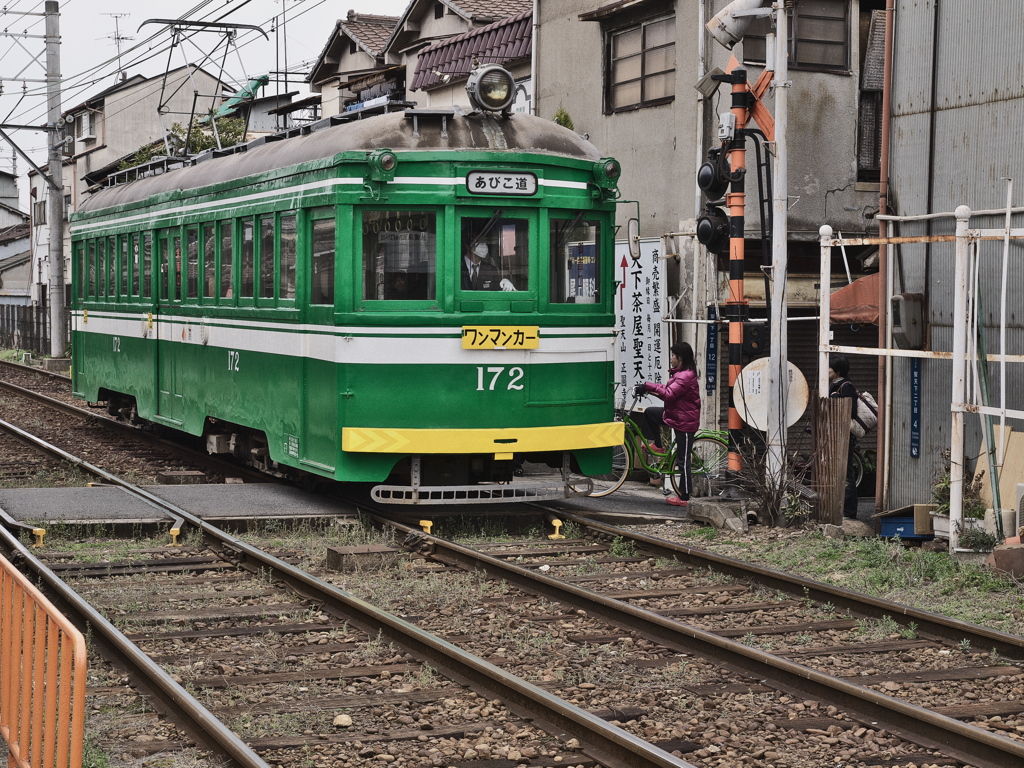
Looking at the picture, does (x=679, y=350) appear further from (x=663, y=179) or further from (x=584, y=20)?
(x=584, y=20)

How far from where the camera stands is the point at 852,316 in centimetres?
1298

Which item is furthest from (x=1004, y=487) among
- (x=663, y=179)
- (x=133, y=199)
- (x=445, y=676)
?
(x=133, y=199)

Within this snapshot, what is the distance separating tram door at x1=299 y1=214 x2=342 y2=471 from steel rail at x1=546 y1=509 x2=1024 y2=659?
2.38 m

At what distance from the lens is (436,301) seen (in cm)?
1089

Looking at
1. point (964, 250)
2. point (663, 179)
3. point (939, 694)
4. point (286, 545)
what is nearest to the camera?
point (939, 694)

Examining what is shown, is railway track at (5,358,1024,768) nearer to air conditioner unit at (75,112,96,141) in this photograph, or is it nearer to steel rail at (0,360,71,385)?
steel rail at (0,360,71,385)

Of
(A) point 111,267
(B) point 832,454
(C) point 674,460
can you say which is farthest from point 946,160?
(A) point 111,267

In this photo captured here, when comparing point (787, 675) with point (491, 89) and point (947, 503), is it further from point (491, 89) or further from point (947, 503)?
point (491, 89)

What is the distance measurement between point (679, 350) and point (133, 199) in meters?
7.34

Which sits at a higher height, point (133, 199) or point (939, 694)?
point (133, 199)

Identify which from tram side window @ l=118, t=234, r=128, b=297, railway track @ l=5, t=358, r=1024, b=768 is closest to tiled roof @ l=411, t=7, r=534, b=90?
tram side window @ l=118, t=234, r=128, b=297

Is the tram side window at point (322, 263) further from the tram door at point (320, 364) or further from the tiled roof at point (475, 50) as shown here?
the tiled roof at point (475, 50)

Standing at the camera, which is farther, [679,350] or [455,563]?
[679,350]

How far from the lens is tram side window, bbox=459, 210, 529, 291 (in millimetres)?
10953
